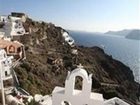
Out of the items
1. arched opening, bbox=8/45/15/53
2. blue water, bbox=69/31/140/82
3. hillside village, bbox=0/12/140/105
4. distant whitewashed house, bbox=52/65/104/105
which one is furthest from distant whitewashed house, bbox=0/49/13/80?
blue water, bbox=69/31/140/82

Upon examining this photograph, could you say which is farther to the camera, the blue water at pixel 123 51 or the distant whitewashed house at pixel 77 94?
the blue water at pixel 123 51

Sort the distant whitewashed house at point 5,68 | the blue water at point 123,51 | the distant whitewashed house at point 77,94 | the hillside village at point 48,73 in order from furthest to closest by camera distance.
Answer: the blue water at point 123,51 < the distant whitewashed house at point 5,68 < the hillside village at point 48,73 < the distant whitewashed house at point 77,94

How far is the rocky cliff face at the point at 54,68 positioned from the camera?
16250 mm

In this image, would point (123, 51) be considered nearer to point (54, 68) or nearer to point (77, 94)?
point (54, 68)

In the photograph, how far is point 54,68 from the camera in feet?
71.7

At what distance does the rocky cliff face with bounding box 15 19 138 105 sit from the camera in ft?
53.3

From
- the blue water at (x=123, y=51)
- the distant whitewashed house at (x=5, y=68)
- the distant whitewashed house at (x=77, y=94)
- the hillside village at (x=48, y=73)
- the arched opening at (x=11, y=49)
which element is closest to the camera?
the distant whitewashed house at (x=77, y=94)

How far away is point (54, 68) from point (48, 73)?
1.94 m

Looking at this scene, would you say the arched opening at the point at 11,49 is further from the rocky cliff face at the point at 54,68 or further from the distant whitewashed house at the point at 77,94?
the distant whitewashed house at the point at 77,94

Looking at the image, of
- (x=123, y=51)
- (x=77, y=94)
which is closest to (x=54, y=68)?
(x=77, y=94)

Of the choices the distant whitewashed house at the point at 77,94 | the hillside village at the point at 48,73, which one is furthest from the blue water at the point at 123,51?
the distant whitewashed house at the point at 77,94

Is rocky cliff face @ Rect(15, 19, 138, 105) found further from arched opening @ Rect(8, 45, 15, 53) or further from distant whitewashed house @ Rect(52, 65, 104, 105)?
distant whitewashed house @ Rect(52, 65, 104, 105)

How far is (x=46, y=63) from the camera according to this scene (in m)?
22.2

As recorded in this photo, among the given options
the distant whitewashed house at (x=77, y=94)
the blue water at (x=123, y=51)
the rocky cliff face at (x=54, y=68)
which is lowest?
the blue water at (x=123, y=51)
